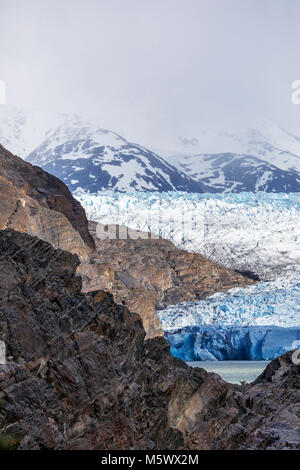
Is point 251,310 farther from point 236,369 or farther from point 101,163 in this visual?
point 101,163

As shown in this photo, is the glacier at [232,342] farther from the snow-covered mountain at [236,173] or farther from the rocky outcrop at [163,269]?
the snow-covered mountain at [236,173]

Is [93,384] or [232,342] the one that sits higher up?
[93,384]

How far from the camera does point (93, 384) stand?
40.7 feet

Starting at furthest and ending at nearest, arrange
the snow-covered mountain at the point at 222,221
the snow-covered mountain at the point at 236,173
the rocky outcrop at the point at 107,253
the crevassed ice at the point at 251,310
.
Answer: the snow-covered mountain at the point at 236,173
the snow-covered mountain at the point at 222,221
the crevassed ice at the point at 251,310
the rocky outcrop at the point at 107,253

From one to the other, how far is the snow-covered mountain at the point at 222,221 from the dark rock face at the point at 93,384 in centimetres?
6308

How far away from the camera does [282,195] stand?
3504 inches

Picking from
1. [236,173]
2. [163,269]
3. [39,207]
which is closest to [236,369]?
[39,207]

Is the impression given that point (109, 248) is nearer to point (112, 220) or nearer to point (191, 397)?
point (112, 220)

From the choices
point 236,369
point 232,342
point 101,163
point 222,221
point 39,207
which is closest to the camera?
point 236,369

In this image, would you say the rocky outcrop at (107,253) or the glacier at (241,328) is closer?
the rocky outcrop at (107,253)

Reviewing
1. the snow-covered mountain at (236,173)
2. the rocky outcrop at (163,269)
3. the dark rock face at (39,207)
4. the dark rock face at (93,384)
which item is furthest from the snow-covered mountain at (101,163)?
the dark rock face at (93,384)

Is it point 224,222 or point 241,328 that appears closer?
point 241,328

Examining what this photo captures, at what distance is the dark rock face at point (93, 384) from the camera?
1131cm

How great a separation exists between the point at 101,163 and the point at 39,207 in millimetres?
102951
